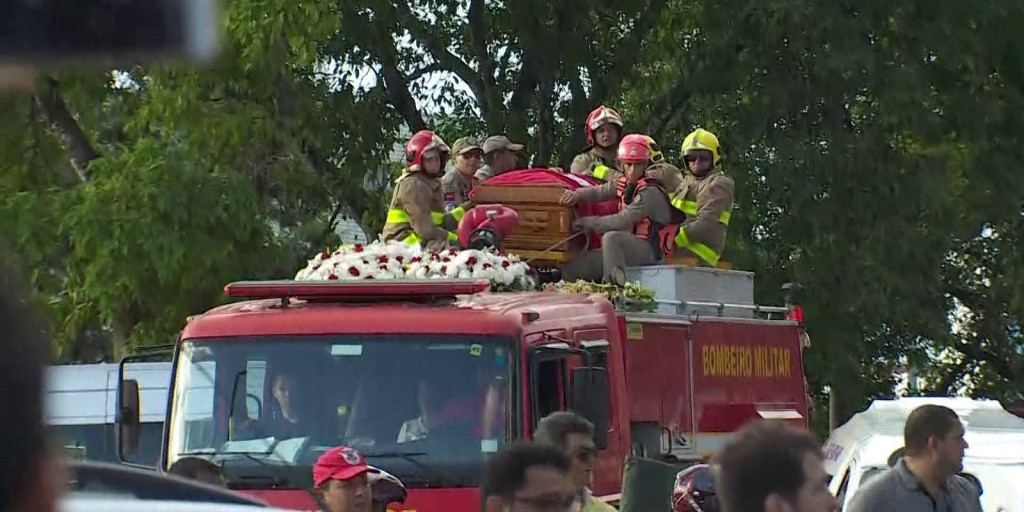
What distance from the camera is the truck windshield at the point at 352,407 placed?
9211mm

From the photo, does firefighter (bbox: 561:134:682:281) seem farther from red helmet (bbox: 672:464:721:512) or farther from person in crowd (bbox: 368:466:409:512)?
red helmet (bbox: 672:464:721:512)

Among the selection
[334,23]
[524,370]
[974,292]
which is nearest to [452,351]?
[524,370]

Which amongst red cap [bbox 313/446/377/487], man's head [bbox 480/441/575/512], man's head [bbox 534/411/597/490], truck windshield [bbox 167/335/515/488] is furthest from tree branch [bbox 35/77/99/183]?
man's head [bbox 480/441/575/512]

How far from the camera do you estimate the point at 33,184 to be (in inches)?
692

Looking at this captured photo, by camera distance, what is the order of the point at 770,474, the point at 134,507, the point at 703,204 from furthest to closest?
1. the point at 703,204
2. the point at 770,474
3. the point at 134,507

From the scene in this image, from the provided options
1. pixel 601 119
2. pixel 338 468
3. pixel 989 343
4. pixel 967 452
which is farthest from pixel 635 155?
pixel 989 343

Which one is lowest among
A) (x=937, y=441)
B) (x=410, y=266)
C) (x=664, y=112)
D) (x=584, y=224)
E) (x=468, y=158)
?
(x=937, y=441)

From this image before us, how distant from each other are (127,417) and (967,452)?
5557 millimetres

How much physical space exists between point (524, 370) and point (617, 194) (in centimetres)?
324

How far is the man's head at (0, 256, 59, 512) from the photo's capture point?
1.29 meters

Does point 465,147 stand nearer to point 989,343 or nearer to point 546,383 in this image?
point 546,383

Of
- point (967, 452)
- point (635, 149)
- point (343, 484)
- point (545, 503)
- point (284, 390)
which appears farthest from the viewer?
point (967, 452)

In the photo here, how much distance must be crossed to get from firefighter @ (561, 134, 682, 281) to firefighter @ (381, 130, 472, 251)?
0.82 metres

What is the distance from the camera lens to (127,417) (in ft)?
33.4
